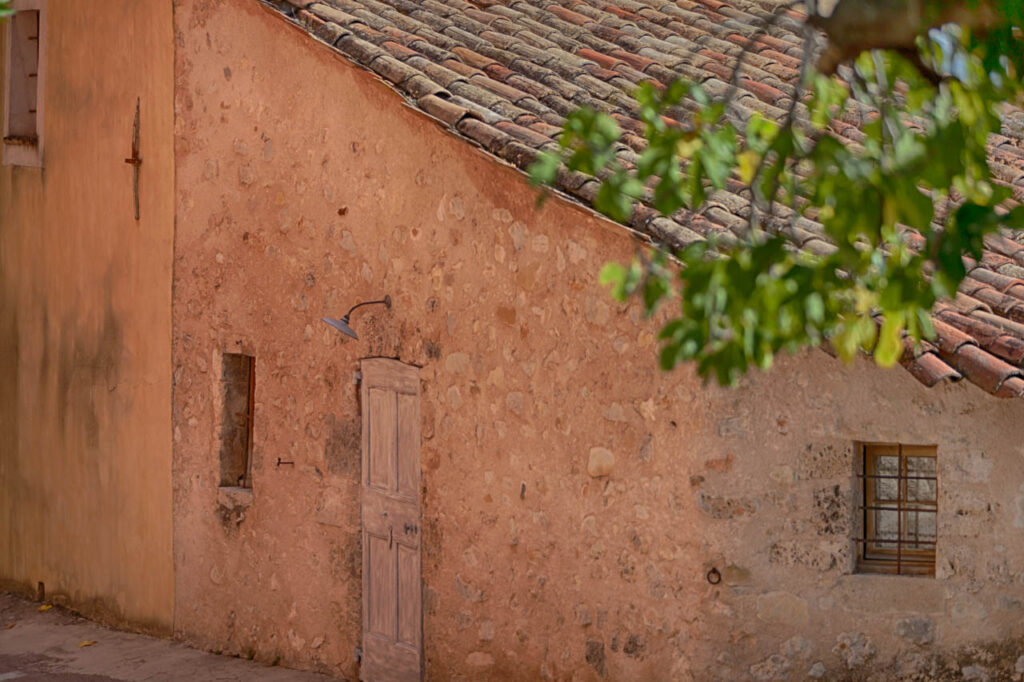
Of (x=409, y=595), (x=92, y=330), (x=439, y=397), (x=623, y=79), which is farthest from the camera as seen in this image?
(x=92, y=330)

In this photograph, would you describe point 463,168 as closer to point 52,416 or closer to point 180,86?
point 180,86

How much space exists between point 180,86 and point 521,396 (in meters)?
3.63

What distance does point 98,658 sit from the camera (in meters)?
9.84

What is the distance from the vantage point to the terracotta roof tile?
672 centimetres

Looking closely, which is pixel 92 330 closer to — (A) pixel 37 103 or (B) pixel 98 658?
(A) pixel 37 103

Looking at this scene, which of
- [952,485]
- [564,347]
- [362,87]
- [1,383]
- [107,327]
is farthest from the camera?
[1,383]

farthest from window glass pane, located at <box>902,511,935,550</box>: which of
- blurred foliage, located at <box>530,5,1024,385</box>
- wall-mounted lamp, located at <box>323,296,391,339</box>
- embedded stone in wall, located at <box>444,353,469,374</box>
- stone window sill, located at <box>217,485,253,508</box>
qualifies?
stone window sill, located at <box>217,485,253,508</box>

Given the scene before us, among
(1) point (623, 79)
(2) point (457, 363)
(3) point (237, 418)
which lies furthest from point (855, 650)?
(3) point (237, 418)

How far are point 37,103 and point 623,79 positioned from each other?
16.5 ft

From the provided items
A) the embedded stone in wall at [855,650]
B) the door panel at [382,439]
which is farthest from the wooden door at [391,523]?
the embedded stone in wall at [855,650]

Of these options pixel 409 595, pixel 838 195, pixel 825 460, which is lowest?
pixel 409 595

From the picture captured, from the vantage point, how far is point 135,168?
10.3 metres

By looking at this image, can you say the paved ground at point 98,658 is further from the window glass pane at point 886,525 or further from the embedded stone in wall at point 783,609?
the window glass pane at point 886,525

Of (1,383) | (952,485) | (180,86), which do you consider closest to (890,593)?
(952,485)
